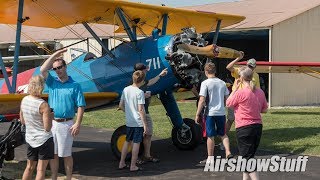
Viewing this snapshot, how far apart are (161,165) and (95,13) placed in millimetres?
3282

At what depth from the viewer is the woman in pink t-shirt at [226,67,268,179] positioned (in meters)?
6.01

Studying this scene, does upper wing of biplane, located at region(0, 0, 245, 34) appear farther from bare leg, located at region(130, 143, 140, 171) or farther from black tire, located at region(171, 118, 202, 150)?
bare leg, located at region(130, 143, 140, 171)

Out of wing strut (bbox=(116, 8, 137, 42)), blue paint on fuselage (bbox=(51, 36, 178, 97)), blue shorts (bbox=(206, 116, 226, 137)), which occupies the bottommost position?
blue shorts (bbox=(206, 116, 226, 137))

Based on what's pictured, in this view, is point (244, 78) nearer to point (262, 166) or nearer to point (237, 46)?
point (262, 166)

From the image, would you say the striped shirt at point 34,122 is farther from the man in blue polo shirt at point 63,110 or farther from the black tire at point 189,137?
the black tire at point 189,137

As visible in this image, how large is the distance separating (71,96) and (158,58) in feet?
9.04

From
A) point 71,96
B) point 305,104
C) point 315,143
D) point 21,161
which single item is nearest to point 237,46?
point 305,104

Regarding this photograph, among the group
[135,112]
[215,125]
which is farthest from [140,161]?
[215,125]

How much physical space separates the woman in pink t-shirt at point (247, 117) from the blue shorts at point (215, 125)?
4.72 ft

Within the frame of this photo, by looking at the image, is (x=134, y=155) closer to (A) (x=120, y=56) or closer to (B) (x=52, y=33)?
(A) (x=120, y=56)

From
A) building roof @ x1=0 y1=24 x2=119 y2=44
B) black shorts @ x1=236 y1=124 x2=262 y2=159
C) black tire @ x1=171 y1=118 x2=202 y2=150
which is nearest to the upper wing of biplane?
black tire @ x1=171 y1=118 x2=202 y2=150

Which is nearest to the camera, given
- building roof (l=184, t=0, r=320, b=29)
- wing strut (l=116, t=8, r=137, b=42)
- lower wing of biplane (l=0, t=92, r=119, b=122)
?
lower wing of biplane (l=0, t=92, r=119, b=122)

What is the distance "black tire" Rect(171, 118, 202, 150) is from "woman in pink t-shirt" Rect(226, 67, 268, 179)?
10.8 ft

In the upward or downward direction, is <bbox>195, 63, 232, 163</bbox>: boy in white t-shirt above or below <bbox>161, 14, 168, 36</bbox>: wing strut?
below
